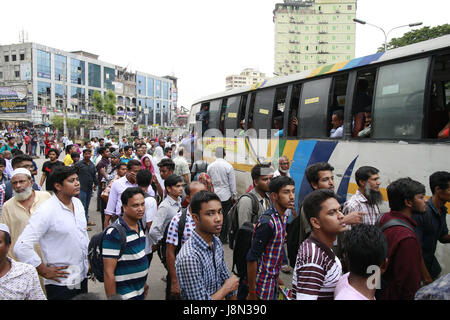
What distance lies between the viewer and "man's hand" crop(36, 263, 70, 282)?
2855 mm

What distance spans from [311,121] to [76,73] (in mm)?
74695

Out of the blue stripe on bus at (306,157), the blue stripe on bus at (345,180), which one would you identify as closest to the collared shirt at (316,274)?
the blue stripe on bus at (345,180)

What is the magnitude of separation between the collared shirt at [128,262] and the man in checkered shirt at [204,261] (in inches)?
26.2

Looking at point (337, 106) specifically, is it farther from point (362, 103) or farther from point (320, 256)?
point (320, 256)

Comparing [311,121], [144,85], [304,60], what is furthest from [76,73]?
[311,121]

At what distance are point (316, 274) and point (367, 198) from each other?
2076 mm

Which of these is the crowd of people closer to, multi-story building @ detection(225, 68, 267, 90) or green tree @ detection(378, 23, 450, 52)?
green tree @ detection(378, 23, 450, 52)

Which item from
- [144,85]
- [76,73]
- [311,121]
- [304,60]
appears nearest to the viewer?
[311,121]

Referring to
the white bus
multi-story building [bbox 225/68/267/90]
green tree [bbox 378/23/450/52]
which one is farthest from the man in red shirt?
multi-story building [bbox 225/68/267/90]

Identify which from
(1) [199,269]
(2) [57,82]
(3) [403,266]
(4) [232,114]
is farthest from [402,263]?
(2) [57,82]

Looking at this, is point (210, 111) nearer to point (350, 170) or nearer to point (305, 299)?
point (350, 170)

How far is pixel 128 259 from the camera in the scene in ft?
9.12

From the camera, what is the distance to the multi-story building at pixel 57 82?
53438 mm

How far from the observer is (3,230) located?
220cm
